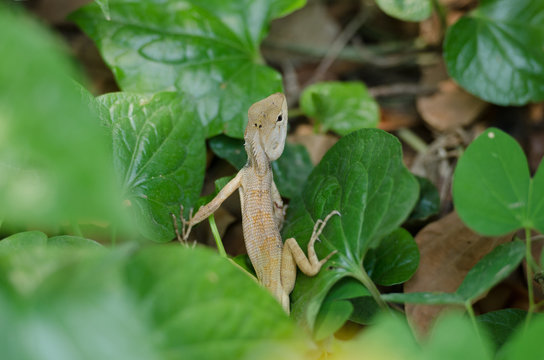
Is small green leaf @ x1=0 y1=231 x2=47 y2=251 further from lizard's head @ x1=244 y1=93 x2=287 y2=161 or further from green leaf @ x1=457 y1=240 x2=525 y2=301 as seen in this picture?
green leaf @ x1=457 y1=240 x2=525 y2=301

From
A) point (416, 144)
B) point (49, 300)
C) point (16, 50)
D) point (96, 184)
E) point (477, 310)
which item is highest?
point (16, 50)

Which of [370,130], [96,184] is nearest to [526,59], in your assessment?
[370,130]

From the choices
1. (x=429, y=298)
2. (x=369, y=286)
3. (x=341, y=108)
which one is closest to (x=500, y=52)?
(x=341, y=108)

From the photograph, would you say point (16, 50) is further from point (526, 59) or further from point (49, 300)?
point (526, 59)

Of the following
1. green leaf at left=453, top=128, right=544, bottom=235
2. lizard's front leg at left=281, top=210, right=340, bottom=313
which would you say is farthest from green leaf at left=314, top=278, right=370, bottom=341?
green leaf at left=453, top=128, right=544, bottom=235

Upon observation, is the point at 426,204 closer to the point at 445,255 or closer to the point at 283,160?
the point at 445,255

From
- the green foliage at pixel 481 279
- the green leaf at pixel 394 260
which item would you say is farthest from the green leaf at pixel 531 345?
the green leaf at pixel 394 260

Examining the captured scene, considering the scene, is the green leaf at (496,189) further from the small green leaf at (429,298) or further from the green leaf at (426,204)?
the green leaf at (426,204)
